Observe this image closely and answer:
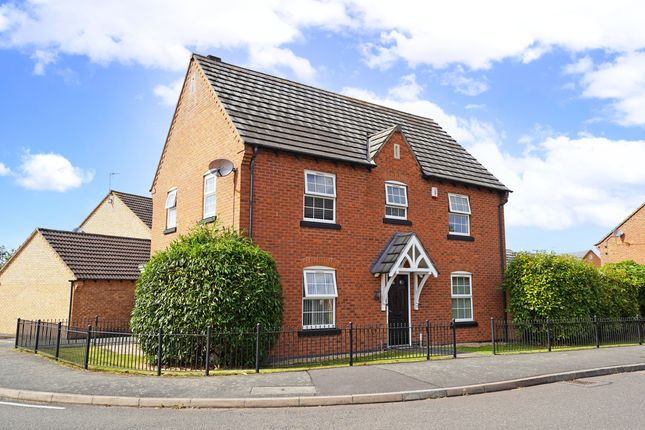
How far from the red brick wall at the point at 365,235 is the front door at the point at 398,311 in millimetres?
403

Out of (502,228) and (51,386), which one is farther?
(502,228)

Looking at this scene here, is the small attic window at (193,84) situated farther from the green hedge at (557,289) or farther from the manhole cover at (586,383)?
the manhole cover at (586,383)

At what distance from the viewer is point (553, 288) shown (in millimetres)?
17469

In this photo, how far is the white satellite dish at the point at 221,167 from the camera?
46.8ft

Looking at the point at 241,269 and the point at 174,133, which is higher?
the point at 174,133

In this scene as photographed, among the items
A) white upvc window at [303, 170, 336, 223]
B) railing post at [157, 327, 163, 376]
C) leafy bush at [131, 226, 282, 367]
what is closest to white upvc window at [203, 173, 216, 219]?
white upvc window at [303, 170, 336, 223]

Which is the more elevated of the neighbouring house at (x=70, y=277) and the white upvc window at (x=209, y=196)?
the white upvc window at (x=209, y=196)

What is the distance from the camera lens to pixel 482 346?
1684 centimetres

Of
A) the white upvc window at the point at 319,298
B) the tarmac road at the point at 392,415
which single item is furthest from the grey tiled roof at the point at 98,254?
the tarmac road at the point at 392,415

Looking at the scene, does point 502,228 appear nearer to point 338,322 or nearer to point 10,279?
point 338,322

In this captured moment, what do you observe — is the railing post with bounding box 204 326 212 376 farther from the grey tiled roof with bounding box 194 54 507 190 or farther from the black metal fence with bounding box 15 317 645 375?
the grey tiled roof with bounding box 194 54 507 190

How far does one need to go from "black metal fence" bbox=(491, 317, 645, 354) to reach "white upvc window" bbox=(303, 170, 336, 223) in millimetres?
6903

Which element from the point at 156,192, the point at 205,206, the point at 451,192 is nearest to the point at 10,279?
the point at 156,192

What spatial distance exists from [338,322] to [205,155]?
7034 mm
